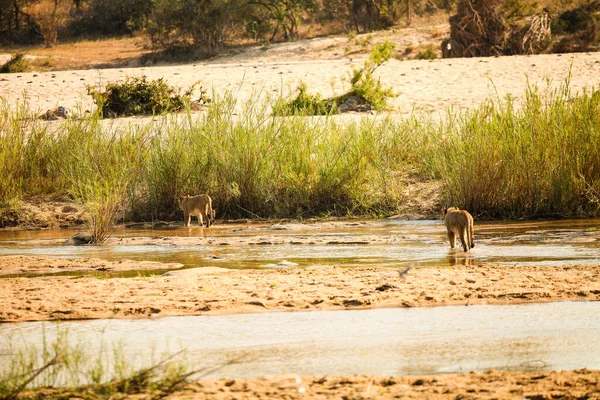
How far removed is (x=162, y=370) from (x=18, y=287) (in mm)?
3179

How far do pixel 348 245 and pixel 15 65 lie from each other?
26.9 m

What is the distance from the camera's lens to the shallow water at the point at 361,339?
18.5ft

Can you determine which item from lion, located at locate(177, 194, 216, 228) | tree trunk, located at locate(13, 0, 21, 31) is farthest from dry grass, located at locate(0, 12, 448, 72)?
lion, located at locate(177, 194, 216, 228)

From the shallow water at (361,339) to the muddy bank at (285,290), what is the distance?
0.72 ft

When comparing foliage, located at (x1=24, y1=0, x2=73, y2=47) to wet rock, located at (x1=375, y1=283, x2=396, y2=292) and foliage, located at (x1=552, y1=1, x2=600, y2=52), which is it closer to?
foliage, located at (x1=552, y1=1, x2=600, y2=52)

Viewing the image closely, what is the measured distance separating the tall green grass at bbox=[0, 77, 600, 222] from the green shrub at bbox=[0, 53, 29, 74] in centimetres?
2030

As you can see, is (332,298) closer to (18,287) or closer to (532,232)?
(18,287)

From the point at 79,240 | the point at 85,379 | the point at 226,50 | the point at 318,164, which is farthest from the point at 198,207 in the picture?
the point at 226,50

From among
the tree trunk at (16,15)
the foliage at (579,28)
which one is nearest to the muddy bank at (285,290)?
the foliage at (579,28)

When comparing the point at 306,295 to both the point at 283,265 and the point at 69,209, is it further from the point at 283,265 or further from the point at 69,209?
the point at 69,209

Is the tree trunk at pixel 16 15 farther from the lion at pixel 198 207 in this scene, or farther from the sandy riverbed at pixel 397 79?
the lion at pixel 198 207

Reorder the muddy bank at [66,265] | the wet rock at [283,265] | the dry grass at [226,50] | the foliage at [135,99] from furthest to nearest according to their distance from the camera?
the dry grass at [226,50] → the foliage at [135,99] → the muddy bank at [66,265] → the wet rock at [283,265]

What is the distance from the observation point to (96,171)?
14.0m

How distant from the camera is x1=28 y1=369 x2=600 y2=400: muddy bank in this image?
4926 millimetres
